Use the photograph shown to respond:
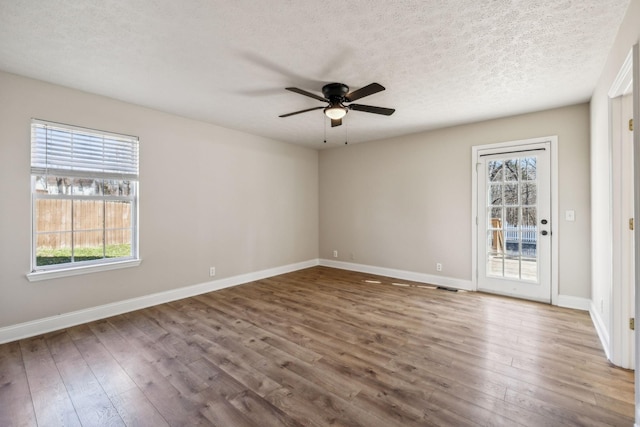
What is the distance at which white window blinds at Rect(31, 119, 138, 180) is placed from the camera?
9.73ft

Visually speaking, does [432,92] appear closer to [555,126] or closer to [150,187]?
[555,126]

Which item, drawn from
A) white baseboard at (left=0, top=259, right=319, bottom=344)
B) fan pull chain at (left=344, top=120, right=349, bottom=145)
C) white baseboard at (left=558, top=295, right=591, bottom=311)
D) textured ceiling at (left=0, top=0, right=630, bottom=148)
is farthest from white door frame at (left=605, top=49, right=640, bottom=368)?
white baseboard at (left=0, top=259, right=319, bottom=344)

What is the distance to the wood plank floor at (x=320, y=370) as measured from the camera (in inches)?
69.6

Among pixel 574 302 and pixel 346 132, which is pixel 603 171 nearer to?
pixel 574 302

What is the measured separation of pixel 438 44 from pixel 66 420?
12.0 ft

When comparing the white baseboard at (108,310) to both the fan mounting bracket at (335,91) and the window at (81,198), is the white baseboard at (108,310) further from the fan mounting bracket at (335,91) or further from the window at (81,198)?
the fan mounting bracket at (335,91)

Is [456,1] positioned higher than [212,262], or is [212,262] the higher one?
[456,1]

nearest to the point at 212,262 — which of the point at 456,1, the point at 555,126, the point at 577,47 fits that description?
the point at 456,1

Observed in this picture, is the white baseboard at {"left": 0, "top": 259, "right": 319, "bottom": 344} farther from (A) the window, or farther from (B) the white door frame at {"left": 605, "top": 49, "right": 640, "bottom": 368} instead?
(B) the white door frame at {"left": 605, "top": 49, "right": 640, "bottom": 368}

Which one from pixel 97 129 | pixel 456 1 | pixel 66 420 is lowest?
pixel 66 420

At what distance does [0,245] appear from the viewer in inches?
107

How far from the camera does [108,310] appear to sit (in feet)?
11.0

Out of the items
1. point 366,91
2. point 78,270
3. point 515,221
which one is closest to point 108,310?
point 78,270

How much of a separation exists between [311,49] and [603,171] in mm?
2933
